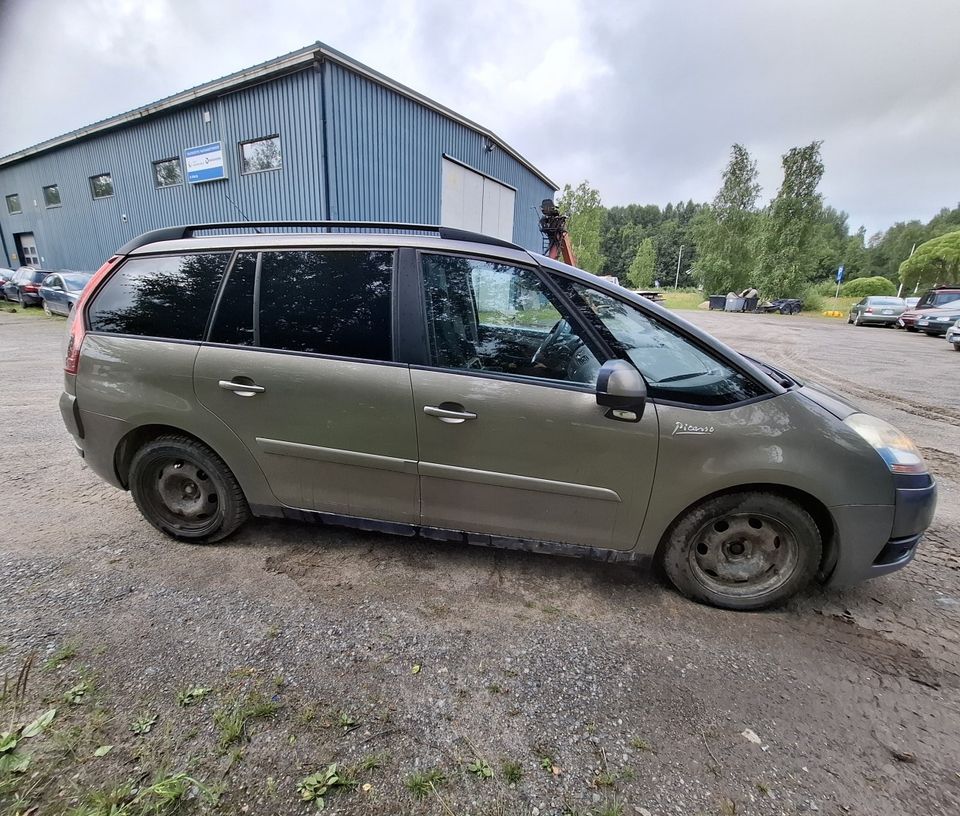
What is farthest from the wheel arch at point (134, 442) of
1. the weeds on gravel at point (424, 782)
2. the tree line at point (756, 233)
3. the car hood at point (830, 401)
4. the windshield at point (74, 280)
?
the tree line at point (756, 233)

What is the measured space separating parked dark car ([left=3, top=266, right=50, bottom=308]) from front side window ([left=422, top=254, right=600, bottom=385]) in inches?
855

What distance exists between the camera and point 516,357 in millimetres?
2311

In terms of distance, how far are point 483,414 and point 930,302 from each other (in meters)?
26.0

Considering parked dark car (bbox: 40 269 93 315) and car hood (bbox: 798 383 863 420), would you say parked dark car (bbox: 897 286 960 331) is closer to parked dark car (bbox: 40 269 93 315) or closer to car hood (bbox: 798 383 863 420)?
car hood (bbox: 798 383 863 420)

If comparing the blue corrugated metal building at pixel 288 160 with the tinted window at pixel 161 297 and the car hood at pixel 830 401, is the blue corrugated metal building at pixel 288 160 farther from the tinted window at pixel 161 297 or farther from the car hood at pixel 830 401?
the car hood at pixel 830 401

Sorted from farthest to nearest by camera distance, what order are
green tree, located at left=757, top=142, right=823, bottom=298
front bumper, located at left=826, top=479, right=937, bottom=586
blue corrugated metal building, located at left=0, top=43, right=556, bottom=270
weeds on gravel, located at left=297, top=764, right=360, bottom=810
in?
green tree, located at left=757, top=142, right=823, bottom=298, blue corrugated metal building, located at left=0, top=43, right=556, bottom=270, front bumper, located at left=826, top=479, right=937, bottom=586, weeds on gravel, located at left=297, top=764, right=360, bottom=810

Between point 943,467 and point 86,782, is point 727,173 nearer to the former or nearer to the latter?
point 943,467

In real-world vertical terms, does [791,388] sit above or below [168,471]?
above

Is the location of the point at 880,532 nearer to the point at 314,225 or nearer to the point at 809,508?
the point at 809,508

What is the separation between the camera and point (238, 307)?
2.52 metres

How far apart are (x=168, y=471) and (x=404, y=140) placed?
41.1 ft

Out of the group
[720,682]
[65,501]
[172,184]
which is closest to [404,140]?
[172,184]

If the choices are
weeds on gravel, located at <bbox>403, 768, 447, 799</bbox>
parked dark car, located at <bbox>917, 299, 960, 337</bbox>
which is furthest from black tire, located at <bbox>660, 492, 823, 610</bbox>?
parked dark car, located at <bbox>917, 299, 960, 337</bbox>

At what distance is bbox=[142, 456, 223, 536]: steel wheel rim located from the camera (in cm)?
275
